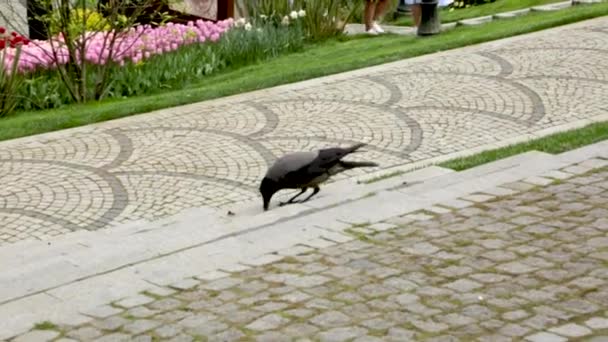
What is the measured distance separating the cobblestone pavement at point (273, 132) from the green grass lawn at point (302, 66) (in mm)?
249

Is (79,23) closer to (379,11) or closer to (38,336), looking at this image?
(379,11)

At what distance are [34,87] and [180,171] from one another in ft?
14.0

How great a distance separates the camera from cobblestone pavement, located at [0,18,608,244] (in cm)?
755

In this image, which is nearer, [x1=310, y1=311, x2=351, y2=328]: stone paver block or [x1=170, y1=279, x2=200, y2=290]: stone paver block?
[x1=310, y1=311, x2=351, y2=328]: stone paver block

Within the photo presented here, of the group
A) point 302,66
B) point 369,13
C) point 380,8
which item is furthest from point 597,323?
point 380,8

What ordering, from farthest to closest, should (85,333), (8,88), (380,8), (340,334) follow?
(380,8)
(8,88)
(85,333)
(340,334)

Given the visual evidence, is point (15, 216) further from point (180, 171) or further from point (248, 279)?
point (248, 279)

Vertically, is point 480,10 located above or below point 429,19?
below

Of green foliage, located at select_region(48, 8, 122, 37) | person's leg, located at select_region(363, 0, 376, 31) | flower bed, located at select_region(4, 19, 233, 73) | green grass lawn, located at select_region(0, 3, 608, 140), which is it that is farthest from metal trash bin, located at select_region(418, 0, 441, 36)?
green foliage, located at select_region(48, 8, 122, 37)

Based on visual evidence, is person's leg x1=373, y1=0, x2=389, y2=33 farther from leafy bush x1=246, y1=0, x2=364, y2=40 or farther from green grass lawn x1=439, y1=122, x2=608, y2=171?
green grass lawn x1=439, y1=122, x2=608, y2=171

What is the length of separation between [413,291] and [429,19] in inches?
361

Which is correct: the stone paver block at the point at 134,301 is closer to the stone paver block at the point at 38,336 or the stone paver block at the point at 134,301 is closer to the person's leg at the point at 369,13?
the stone paver block at the point at 38,336

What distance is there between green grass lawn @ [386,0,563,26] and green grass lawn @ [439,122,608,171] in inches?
299

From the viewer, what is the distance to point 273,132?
9133 millimetres
